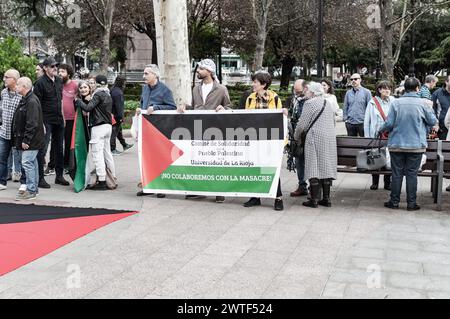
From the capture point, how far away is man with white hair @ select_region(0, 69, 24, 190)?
9336mm

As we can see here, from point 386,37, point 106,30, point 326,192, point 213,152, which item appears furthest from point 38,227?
point 106,30

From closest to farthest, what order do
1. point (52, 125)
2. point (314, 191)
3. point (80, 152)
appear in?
1. point (314, 191)
2. point (80, 152)
3. point (52, 125)

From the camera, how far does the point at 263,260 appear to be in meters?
5.91

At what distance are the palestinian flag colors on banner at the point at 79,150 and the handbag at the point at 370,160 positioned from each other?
407 cm

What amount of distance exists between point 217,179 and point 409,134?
102 inches

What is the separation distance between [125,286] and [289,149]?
4311 mm

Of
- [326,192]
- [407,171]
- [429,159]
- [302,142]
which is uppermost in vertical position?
[302,142]

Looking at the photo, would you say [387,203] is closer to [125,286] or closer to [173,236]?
[173,236]

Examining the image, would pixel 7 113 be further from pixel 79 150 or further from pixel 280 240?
pixel 280 240

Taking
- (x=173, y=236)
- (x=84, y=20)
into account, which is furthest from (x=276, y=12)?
(x=173, y=236)

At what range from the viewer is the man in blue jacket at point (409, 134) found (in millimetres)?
8109

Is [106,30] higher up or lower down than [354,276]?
higher up

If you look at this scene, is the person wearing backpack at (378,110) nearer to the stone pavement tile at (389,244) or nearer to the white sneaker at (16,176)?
the stone pavement tile at (389,244)

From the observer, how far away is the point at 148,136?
8.93m
